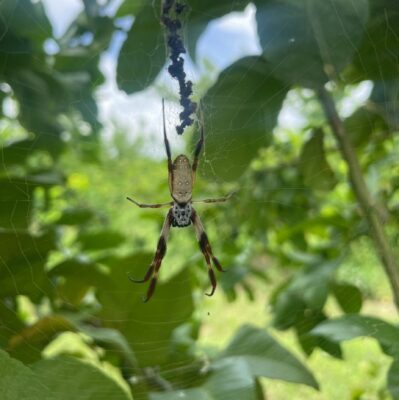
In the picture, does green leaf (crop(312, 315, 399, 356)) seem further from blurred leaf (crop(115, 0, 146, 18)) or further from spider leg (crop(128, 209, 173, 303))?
blurred leaf (crop(115, 0, 146, 18))

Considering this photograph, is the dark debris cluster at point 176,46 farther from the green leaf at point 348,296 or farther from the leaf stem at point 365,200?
the green leaf at point 348,296

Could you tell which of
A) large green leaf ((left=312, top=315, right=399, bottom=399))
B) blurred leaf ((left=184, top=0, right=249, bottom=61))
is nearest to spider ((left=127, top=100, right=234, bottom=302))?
blurred leaf ((left=184, top=0, right=249, bottom=61))

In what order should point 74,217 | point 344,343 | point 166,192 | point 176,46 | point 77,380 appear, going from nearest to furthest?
1. point 176,46
2. point 77,380
3. point 166,192
4. point 74,217
5. point 344,343

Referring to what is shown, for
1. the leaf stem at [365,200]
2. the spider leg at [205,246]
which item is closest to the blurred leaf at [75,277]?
the spider leg at [205,246]

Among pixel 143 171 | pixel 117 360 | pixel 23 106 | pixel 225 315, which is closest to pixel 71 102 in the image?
pixel 23 106

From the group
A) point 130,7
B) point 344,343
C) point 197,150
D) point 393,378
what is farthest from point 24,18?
point 344,343

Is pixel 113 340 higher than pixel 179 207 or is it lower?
lower

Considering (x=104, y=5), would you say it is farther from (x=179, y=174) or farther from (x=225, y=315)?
(x=225, y=315)

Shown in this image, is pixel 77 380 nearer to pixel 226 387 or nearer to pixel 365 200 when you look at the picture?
pixel 226 387
